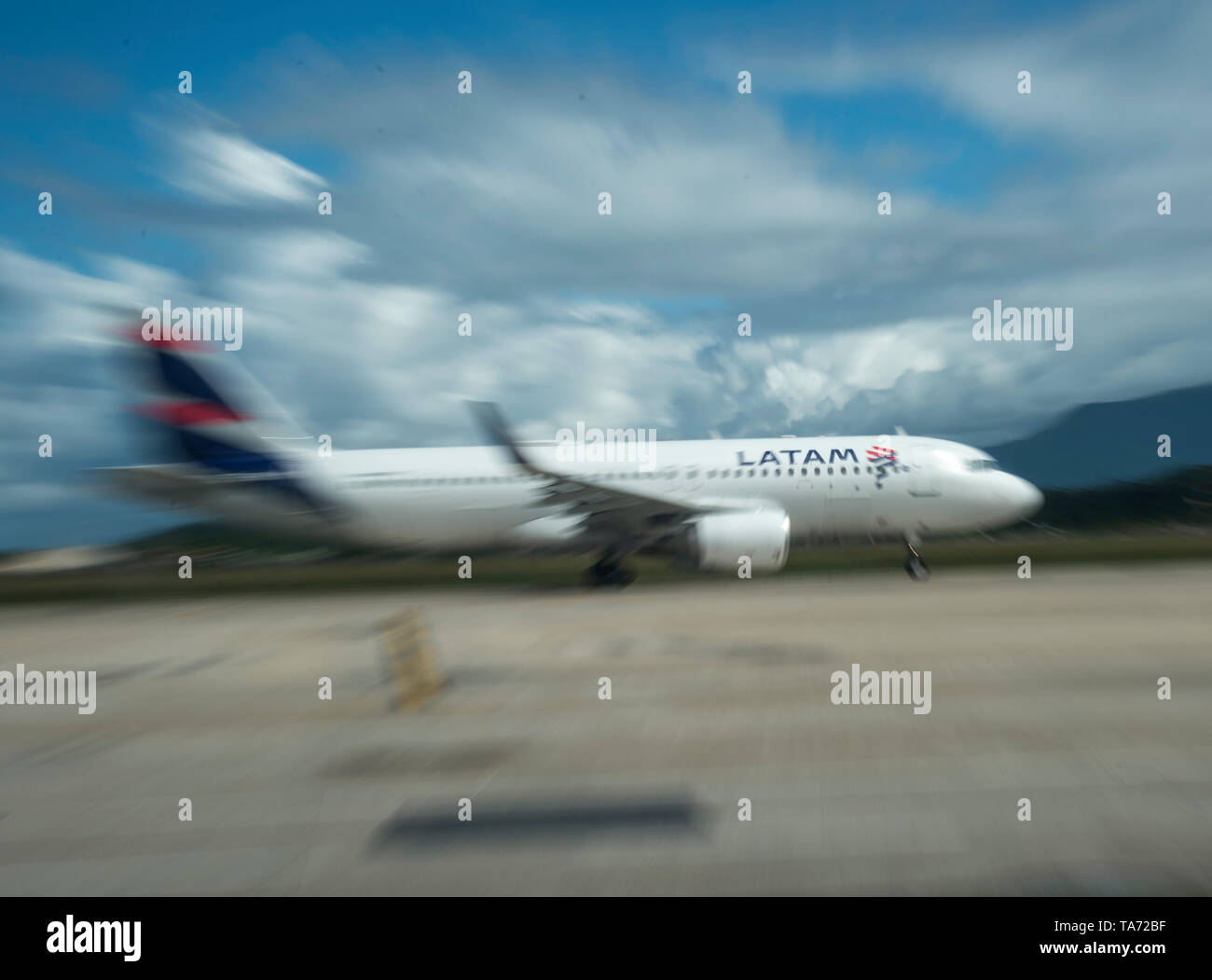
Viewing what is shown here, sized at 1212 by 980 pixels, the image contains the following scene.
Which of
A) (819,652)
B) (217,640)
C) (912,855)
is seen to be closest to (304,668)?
(217,640)

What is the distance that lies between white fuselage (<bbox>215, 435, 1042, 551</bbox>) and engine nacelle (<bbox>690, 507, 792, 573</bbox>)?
74.9 inches

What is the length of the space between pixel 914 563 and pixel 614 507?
22.2 ft

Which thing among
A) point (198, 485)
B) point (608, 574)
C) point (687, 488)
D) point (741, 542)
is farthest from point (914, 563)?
point (198, 485)

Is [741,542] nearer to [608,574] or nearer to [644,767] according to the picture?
[608,574]

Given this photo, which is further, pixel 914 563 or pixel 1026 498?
pixel 1026 498

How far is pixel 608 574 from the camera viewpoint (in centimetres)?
1973

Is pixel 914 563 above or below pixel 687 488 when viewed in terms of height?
below

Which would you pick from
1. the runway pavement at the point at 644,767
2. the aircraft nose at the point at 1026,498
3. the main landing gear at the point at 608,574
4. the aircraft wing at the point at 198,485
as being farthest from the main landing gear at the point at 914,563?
the aircraft wing at the point at 198,485

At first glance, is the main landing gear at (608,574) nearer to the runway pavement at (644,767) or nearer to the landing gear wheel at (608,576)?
the landing gear wheel at (608,576)

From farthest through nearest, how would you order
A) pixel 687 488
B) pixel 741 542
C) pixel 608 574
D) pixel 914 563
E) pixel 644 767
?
pixel 687 488
pixel 608 574
pixel 914 563
pixel 741 542
pixel 644 767

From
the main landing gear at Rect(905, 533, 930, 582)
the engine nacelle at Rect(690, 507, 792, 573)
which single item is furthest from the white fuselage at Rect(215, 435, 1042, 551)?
the engine nacelle at Rect(690, 507, 792, 573)

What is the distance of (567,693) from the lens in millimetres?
8656

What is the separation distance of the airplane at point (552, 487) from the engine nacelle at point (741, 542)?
0.19 metres
